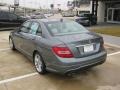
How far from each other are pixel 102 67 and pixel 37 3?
61459 mm

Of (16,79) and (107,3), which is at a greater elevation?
(107,3)

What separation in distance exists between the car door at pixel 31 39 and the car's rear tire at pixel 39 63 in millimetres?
279

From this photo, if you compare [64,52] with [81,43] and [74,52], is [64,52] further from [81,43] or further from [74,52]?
[81,43]

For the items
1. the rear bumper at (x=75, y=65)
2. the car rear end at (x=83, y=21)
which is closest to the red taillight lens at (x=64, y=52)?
the rear bumper at (x=75, y=65)

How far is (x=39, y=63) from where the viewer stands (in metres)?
6.04

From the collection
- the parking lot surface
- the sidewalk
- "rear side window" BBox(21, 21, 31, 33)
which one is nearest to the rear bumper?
the parking lot surface

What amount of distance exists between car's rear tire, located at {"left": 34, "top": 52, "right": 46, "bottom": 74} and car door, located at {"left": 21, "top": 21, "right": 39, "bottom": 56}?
0.28 meters

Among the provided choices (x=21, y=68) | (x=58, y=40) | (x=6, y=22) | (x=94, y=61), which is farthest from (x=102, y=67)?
(x=6, y=22)

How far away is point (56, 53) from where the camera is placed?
5.10 m

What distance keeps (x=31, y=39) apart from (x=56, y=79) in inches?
60.1

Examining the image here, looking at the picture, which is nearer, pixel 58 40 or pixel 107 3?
pixel 58 40

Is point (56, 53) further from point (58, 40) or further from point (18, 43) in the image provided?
point (18, 43)

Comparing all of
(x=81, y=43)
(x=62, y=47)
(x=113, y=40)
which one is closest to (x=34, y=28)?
(x=62, y=47)

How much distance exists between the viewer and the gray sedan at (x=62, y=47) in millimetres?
5062
